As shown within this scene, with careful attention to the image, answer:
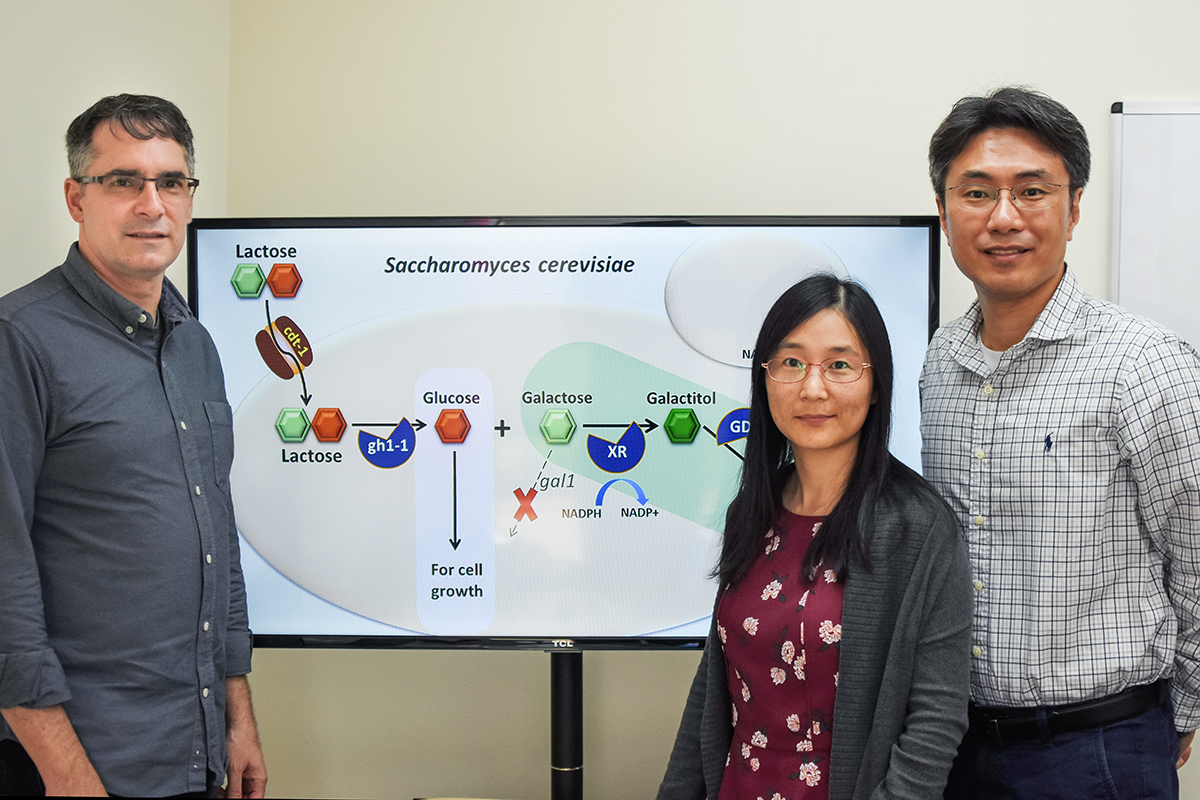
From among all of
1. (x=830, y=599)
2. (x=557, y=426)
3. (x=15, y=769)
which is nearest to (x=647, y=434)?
(x=557, y=426)

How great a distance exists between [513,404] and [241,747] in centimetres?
90

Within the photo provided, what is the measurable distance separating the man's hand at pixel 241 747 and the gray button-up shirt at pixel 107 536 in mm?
117

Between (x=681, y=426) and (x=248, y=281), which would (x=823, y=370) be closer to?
(x=681, y=426)

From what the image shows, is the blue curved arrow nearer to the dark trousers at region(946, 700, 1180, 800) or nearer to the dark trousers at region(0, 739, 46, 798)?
the dark trousers at region(946, 700, 1180, 800)

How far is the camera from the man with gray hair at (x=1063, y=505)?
1.36 meters

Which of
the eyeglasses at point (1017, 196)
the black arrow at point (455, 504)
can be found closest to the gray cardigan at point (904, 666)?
the eyeglasses at point (1017, 196)

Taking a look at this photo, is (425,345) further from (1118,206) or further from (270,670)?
(1118,206)

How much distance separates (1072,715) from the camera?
136cm

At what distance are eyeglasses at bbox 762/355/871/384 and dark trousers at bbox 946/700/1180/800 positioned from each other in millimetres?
655

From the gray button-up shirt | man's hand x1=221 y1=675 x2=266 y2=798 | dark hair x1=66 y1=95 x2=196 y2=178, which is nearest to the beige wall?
man's hand x1=221 y1=675 x2=266 y2=798

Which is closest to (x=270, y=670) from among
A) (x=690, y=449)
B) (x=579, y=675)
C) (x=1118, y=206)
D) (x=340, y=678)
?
(x=340, y=678)

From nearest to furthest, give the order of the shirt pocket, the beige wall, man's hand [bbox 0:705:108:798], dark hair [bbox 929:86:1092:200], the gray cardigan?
the gray cardigan, man's hand [bbox 0:705:108:798], dark hair [bbox 929:86:1092:200], the shirt pocket, the beige wall

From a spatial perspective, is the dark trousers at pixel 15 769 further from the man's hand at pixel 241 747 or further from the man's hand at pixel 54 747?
the man's hand at pixel 241 747

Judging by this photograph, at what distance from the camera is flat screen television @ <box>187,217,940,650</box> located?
2049 millimetres
